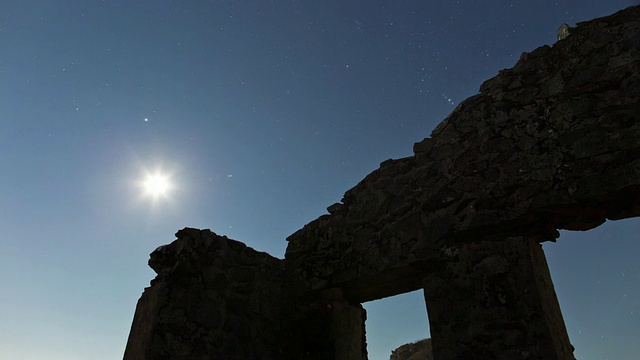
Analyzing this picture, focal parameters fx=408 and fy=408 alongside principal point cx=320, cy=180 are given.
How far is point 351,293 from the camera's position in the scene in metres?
4.37

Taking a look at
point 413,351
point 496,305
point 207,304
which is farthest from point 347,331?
point 413,351

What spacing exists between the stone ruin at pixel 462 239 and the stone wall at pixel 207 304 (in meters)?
0.01

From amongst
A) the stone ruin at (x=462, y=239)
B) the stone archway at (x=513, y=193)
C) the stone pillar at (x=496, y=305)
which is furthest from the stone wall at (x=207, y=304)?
the stone pillar at (x=496, y=305)

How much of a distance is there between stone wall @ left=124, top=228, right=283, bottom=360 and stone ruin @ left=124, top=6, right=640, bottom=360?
0.01 metres

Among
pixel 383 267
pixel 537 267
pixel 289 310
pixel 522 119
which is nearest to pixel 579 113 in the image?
pixel 522 119

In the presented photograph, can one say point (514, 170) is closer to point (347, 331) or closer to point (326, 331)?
point (347, 331)

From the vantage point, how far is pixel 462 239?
346 centimetres

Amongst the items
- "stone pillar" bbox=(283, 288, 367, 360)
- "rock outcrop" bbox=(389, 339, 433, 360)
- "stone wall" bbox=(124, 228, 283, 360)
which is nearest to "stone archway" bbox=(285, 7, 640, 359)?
"stone pillar" bbox=(283, 288, 367, 360)

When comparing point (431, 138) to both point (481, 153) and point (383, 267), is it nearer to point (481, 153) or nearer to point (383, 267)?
point (481, 153)

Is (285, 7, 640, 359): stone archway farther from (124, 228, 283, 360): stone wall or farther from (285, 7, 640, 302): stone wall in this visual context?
(124, 228, 283, 360): stone wall

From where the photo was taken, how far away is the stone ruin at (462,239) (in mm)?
2947

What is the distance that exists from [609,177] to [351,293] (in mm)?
2585

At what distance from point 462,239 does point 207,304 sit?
7.96 feet

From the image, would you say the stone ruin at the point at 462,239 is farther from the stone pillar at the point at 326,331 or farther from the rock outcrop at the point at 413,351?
the rock outcrop at the point at 413,351
